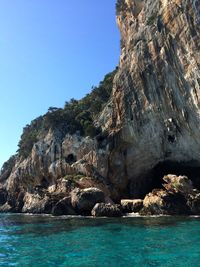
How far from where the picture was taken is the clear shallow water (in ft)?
57.6

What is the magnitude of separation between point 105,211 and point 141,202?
4868 millimetres

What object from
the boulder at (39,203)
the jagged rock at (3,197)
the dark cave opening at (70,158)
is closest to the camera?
the boulder at (39,203)

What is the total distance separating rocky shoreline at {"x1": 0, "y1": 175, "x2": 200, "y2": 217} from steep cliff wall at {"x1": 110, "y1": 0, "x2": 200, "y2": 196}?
5.24 metres

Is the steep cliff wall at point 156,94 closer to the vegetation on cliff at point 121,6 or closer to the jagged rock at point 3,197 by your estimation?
the vegetation on cliff at point 121,6

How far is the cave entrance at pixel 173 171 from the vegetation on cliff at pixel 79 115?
10.5m

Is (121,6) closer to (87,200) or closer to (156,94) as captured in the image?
(156,94)

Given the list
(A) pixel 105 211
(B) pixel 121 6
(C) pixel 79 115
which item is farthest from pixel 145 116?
(B) pixel 121 6

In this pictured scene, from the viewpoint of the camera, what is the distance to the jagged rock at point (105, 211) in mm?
41281

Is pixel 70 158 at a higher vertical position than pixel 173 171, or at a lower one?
higher

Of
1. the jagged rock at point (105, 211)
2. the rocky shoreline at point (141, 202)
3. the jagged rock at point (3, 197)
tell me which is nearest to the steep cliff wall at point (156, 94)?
the rocky shoreline at point (141, 202)

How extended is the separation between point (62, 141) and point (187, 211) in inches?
1108

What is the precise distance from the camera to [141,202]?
144 ft

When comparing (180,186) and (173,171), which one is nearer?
(180,186)

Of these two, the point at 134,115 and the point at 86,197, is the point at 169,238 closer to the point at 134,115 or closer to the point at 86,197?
the point at 86,197
